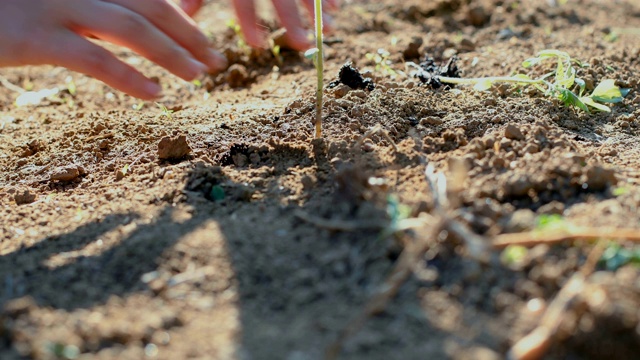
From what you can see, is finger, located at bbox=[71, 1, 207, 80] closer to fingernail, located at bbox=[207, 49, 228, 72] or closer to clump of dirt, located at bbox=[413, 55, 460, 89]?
fingernail, located at bbox=[207, 49, 228, 72]

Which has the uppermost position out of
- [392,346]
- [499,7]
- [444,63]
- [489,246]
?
[499,7]

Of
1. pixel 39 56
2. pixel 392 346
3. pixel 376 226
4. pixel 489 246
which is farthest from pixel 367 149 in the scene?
pixel 39 56

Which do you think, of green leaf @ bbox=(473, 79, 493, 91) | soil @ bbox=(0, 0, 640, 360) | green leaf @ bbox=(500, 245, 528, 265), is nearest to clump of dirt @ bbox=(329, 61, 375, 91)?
soil @ bbox=(0, 0, 640, 360)

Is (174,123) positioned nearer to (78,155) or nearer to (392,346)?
(78,155)

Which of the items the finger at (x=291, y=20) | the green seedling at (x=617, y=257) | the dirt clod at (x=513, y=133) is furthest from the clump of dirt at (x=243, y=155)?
Result: the green seedling at (x=617, y=257)

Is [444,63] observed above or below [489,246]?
above

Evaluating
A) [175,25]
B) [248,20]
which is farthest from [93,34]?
[248,20]
